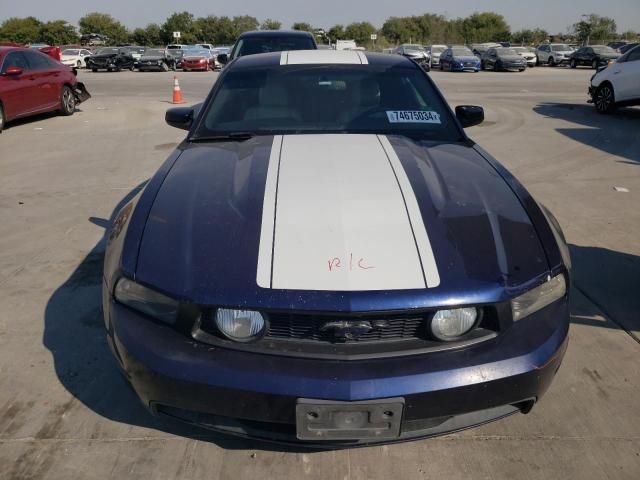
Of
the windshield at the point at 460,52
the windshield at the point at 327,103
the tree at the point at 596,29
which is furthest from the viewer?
the tree at the point at 596,29

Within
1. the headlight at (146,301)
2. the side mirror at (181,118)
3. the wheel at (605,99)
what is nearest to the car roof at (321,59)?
the side mirror at (181,118)

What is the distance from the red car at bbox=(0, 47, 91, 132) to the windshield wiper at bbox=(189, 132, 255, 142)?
8105 millimetres

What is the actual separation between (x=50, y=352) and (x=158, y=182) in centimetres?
113

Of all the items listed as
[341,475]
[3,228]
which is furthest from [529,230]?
[3,228]

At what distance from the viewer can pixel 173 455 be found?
89.7 inches

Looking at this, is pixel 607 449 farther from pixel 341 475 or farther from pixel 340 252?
pixel 340 252

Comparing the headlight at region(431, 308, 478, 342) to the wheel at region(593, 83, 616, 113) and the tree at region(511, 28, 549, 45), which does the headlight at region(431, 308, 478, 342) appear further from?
the tree at region(511, 28, 549, 45)

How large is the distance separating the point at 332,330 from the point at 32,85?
417 inches

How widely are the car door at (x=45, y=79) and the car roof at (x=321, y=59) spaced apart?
8.35 meters

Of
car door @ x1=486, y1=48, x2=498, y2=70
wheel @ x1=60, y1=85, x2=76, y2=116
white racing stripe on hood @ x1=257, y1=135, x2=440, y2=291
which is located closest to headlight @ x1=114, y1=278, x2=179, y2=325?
white racing stripe on hood @ x1=257, y1=135, x2=440, y2=291

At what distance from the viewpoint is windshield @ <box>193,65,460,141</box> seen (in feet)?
10.9

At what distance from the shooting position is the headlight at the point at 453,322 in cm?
193

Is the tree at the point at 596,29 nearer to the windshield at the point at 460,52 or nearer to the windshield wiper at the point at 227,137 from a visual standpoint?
the windshield at the point at 460,52

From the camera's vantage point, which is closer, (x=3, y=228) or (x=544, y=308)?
(x=544, y=308)
